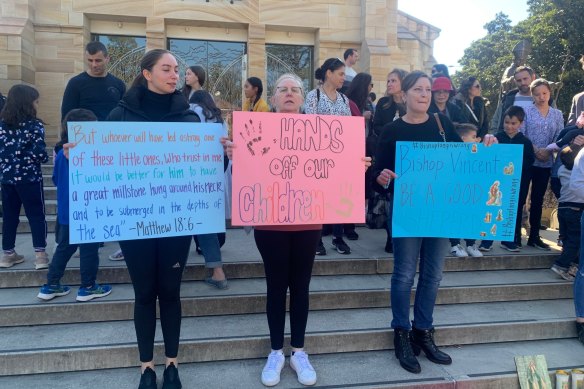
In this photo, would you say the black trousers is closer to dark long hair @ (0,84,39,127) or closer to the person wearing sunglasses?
Answer: the person wearing sunglasses

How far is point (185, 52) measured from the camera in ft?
34.5

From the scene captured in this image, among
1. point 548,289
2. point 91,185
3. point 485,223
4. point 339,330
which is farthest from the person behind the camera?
point 548,289

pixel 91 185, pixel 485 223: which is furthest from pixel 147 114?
pixel 485 223

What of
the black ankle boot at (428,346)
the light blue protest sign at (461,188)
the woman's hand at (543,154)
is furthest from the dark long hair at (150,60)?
the woman's hand at (543,154)

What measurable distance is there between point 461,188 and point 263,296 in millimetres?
2029

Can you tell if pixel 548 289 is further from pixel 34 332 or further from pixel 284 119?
pixel 34 332

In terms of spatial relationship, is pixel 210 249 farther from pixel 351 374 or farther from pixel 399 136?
pixel 399 136

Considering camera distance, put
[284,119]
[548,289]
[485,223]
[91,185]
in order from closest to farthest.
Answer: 1. [91,185]
2. [284,119]
3. [485,223]
4. [548,289]

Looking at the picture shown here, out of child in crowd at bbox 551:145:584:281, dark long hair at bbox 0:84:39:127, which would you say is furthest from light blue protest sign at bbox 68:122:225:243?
child in crowd at bbox 551:145:584:281

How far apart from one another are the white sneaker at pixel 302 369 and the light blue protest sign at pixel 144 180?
1119 millimetres

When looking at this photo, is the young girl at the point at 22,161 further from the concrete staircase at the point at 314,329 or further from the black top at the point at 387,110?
the black top at the point at 387,110

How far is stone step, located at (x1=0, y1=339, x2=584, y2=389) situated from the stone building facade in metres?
Result: 7.73

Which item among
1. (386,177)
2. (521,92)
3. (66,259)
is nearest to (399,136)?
(386,177)

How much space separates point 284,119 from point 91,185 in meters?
1.37
